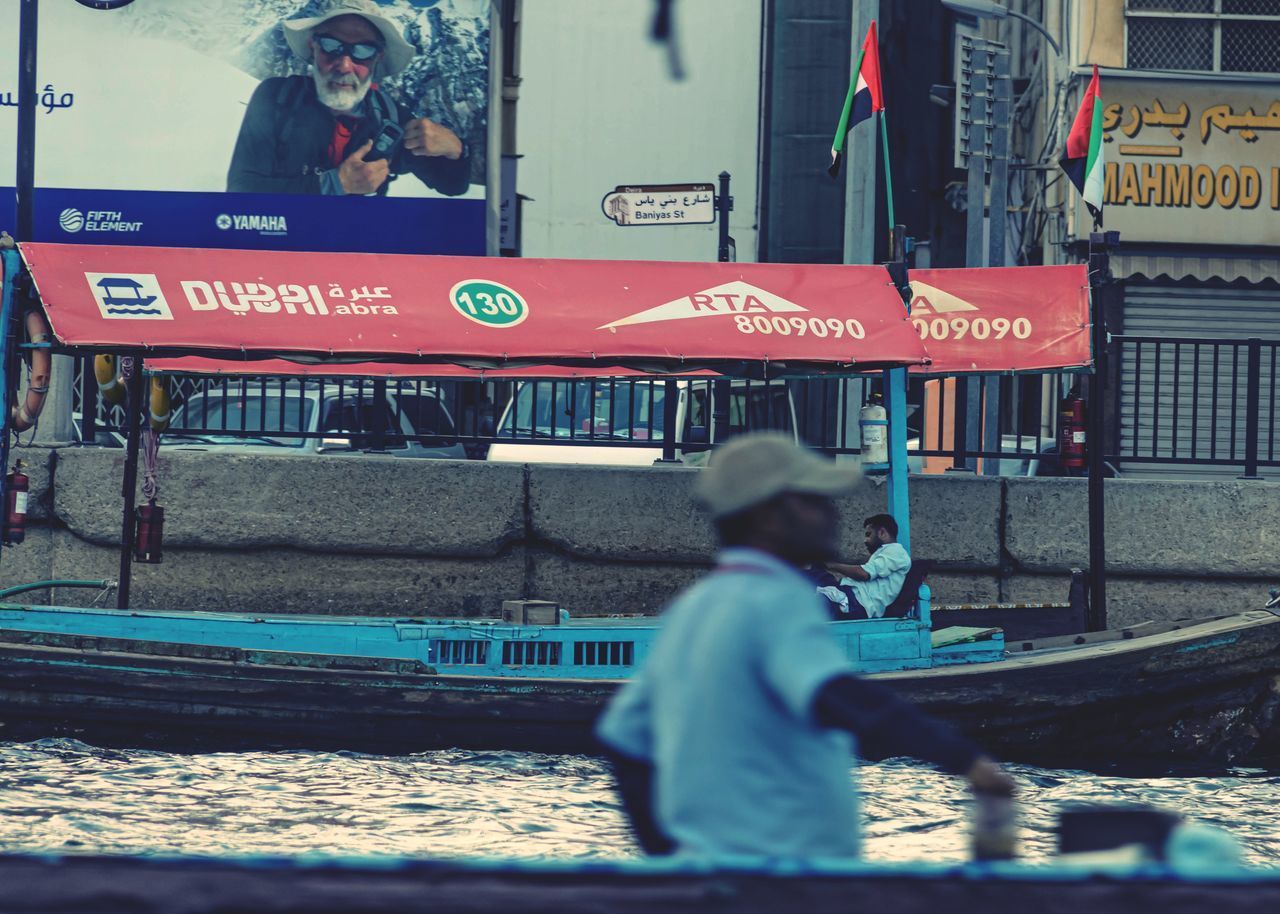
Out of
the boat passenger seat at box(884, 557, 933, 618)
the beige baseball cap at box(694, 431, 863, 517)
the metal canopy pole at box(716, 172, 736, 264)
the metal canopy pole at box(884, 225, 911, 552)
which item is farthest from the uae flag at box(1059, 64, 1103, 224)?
the beige baseball cap at box(694, 431, 863, 517)

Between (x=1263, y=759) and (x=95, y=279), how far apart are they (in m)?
7.32

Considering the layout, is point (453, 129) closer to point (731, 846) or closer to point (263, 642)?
point (263, 642)

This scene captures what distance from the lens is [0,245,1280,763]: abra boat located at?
9.62 m

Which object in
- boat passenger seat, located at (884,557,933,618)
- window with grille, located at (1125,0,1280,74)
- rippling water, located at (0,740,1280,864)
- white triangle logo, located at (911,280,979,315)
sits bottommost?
rippling water, located at (0,740,1280,864)

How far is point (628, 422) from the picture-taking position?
45.2ft

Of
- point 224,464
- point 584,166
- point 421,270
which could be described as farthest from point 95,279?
point 584,166

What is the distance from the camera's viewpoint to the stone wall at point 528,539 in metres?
12.0

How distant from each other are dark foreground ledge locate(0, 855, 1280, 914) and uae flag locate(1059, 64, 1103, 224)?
31.1ft

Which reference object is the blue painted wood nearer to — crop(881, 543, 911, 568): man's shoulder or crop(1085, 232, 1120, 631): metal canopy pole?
crop(881, 543, 911, 568): man's shoulder

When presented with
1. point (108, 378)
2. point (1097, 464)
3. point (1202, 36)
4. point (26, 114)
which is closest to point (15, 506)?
point (108, 378)

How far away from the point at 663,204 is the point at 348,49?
20.2 feet

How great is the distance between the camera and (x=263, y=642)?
10250mm

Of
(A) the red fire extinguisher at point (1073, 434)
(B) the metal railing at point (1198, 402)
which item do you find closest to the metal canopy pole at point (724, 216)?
(B) the metal railing at point (1198, 402)

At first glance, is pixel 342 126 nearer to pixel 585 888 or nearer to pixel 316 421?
pixel 316 421
